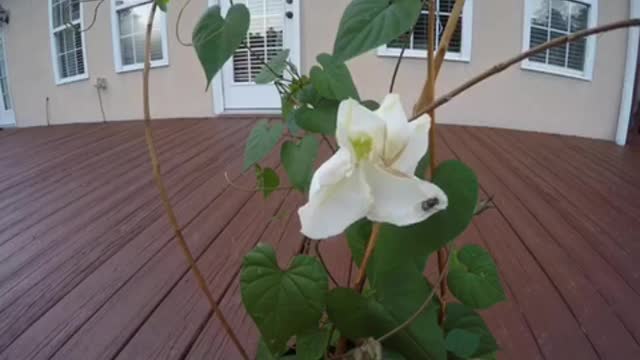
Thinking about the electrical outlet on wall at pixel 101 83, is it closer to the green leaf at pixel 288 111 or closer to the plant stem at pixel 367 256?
the green leaf at pixel 288 111

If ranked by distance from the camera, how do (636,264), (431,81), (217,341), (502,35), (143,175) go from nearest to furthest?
(431,81) → (217,341) → (636,264) → (143,175) → (502,35)

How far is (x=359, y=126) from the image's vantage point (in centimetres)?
24

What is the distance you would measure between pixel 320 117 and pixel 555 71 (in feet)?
16.3

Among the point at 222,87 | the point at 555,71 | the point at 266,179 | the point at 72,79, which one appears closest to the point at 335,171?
the point at 266,179

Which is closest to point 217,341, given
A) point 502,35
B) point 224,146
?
point 224,146

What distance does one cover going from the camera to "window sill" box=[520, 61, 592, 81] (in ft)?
14.2

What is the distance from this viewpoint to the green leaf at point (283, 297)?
34 cm

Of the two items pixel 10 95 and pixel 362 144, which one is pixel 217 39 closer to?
pixel 362 144

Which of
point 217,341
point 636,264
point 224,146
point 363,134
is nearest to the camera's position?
point 363,134

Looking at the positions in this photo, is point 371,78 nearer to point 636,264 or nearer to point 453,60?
point 453,60

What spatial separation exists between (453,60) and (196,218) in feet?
11.5

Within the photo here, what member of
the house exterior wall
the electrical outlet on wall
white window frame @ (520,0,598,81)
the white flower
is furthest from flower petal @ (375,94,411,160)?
the electrical outlet on wall

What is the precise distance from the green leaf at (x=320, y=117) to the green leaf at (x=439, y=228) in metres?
0.11

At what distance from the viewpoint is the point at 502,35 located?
4.20m
